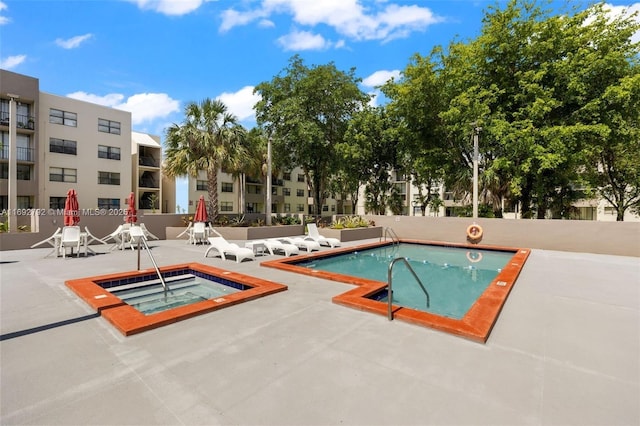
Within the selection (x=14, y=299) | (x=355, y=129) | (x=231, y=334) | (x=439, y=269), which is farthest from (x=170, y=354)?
(x=355, y=129)

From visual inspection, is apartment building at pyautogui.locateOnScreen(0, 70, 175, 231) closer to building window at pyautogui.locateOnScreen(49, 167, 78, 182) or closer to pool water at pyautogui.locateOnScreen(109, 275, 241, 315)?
building window at pyautogui.locateOnScreen(49, 167, 78, 182)

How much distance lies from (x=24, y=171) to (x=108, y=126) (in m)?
7.33

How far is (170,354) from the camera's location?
339cm

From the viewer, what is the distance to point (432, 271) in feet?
31.4

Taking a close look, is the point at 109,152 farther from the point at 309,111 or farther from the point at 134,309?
the point at 134,309

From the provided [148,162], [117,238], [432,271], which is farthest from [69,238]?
[148,162]

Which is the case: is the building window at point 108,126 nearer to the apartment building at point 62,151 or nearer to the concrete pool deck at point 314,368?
the apartment building at point 62,151

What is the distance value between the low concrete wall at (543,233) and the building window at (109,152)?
2635cm

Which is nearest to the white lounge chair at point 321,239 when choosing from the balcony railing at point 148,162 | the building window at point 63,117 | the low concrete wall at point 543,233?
the low concrete wall at point 543,233

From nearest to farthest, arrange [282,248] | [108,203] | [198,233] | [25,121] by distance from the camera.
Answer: [282,248], [198,233], [25,121], [108,203]

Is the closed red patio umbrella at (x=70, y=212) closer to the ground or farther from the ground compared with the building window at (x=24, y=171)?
closer to the ground

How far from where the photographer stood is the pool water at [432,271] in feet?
20.5

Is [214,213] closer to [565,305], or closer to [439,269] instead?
[439,269]

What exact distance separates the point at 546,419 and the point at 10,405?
4334mm
